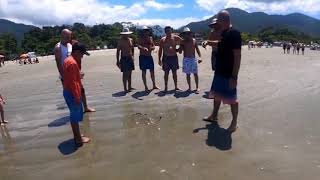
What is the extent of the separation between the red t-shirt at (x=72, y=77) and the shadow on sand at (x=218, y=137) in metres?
1.99

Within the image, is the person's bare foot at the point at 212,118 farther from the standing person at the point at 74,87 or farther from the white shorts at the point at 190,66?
the white shorts at the point at 190,66

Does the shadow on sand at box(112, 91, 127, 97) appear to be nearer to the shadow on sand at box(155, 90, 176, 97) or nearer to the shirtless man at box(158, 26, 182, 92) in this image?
the shadow on sand at box(155, 90, 176, 97)

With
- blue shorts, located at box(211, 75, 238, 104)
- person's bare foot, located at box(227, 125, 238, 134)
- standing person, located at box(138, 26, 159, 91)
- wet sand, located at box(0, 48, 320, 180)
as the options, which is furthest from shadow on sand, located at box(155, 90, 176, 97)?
person's bare foot, located at box(227, 125, 238, 134)

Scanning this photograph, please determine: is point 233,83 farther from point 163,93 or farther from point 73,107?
point 163,93

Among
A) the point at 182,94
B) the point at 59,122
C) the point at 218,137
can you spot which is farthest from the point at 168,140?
the point at 182,94

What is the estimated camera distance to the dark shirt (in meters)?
6.55

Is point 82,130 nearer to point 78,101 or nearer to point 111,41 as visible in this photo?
point 78,101

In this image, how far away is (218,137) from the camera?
6.61m

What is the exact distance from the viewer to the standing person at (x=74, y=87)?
6207 mm

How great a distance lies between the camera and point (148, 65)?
11195mm

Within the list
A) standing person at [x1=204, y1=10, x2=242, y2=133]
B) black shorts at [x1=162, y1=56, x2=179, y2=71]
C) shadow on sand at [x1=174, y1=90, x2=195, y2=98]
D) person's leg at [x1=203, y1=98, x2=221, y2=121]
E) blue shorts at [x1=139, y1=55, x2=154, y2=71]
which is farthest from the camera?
blue shorts at [x1=139, y1=55, x2=154, y2=71]

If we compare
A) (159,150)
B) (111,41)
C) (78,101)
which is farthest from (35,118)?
(111,41)

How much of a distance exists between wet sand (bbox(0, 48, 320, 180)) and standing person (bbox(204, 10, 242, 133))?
513 millimetres

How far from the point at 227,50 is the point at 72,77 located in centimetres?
235
